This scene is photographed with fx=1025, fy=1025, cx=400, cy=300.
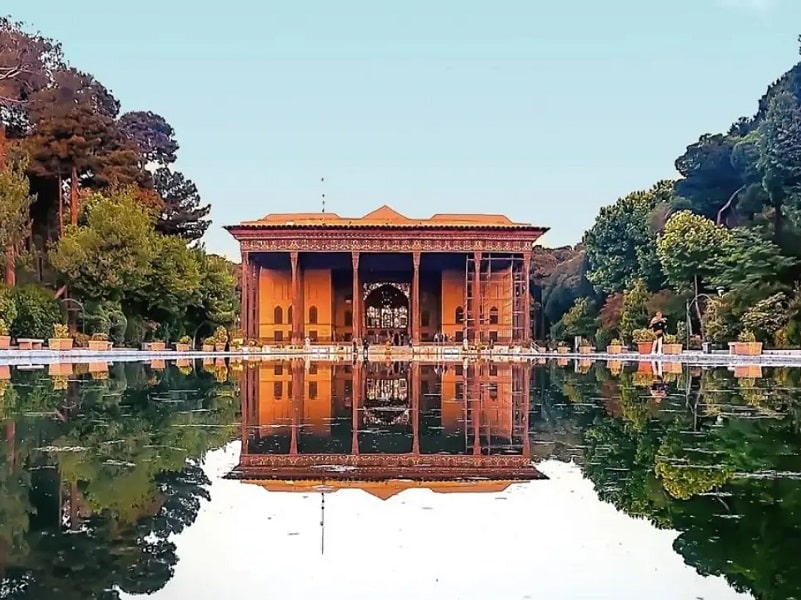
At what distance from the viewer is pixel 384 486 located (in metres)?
6.78

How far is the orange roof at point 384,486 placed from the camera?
670 cm

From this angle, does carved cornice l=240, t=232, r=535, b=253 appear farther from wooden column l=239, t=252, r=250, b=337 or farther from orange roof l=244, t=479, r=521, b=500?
orange roof l=244, t=479, r=521, b=500

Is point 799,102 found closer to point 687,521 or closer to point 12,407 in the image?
point 12,407

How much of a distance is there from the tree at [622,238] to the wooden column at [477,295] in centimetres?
549

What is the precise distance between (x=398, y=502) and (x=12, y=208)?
83.7 feet

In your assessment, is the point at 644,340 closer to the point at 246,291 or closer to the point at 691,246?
the point at 691,246

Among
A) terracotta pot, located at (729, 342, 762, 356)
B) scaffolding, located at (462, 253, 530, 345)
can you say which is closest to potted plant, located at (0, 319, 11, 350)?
terracotta pot, located at (729, 342, 762, 356)

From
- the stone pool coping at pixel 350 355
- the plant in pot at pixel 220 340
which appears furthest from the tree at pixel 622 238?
the plant in pot at pixel 220 340

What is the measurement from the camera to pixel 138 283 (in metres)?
34.5

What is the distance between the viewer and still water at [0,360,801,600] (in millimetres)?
4414

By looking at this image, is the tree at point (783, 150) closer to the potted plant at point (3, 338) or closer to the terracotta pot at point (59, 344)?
the terracotta pot at point (59, 344)

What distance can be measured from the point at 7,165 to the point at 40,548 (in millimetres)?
31141

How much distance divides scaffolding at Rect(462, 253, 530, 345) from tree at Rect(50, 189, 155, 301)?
64.7 ft

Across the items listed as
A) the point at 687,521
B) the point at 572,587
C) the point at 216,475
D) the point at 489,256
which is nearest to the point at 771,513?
the point at 687,521
